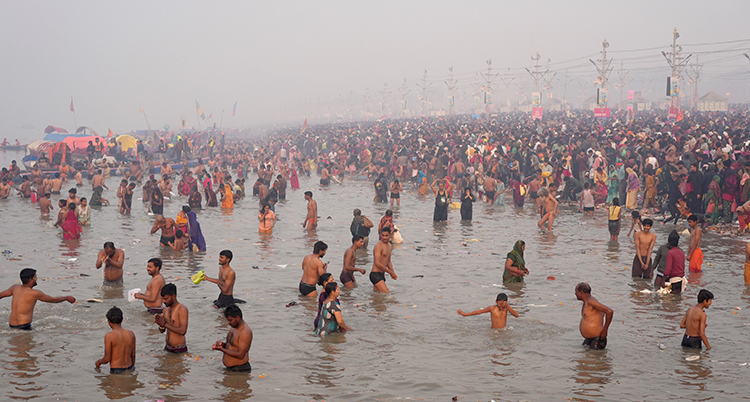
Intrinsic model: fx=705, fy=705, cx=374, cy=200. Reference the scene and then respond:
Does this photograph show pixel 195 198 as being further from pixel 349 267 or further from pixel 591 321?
pixel 591 321

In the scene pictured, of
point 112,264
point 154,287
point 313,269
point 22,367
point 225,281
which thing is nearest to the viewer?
point 22,367

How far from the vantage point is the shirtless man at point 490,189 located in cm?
2492

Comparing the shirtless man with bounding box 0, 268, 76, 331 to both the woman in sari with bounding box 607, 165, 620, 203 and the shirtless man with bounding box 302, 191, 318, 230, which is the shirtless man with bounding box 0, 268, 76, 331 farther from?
the woman in sari with bounding box 607, 165, 620, 203

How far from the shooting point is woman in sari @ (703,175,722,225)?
720 inches

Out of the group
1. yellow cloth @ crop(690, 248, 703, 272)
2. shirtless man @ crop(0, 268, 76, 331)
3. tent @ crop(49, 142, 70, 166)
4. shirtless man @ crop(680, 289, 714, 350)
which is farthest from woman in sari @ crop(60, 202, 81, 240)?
→ tent @ crop(49, 142, 70, 166)

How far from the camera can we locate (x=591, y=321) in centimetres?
926

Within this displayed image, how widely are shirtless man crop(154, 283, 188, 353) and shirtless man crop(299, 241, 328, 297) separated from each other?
3171 mm

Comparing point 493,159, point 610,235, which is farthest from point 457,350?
point 493,159

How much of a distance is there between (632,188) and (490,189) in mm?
4932

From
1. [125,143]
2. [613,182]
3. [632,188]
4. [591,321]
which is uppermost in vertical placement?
[125,143]

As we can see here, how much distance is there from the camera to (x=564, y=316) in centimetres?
1099

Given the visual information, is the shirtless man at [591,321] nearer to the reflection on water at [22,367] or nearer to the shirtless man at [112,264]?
the reflection on water at [22,367]

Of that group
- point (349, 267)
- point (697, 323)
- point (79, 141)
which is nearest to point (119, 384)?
point (349, 267)

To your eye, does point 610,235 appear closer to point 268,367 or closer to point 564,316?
point 564,316
